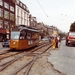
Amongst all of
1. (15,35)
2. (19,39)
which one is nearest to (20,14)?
(15,35)

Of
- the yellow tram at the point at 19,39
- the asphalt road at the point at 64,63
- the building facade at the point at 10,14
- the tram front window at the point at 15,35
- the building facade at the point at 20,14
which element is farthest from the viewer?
the building facade at the point at 20,14

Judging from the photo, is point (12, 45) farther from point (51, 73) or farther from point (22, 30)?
point (51, 73)

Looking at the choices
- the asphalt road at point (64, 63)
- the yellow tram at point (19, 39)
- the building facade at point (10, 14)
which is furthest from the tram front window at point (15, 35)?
the building facade at point (10, 14)

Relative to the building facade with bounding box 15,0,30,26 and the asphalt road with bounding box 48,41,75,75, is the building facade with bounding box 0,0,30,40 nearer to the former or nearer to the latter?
the building facade with bounding box 15,0,30,26

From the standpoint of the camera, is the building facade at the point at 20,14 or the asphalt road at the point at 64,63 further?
the building facade at the point at 20,14

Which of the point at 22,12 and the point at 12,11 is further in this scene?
the point at 22,12

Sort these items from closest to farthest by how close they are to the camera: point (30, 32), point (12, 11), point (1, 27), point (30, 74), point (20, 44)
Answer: point (30, 74) → point (20, 44) → point (30, 32) → point (1, 27) → point (12, 11)

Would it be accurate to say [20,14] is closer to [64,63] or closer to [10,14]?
[10,14]

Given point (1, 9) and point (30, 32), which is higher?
point (1, 9)

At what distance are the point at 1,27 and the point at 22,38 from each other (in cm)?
3662

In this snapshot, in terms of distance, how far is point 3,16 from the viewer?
197ft

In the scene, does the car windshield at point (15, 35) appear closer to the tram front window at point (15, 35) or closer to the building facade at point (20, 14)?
the tram front window at point (15, 35)

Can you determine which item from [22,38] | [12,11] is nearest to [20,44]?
[22,38]

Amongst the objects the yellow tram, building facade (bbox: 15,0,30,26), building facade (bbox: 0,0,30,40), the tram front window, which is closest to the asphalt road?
the yellow tram
